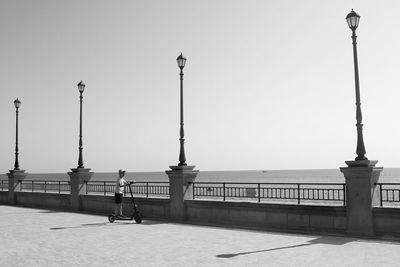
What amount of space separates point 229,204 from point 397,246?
6517 mm

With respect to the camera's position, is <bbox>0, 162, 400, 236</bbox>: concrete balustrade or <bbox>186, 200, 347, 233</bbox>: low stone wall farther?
<bbox>186, 200, 347, 233</bbox>: low stone wall

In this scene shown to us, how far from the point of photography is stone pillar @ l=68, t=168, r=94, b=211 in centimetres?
2373

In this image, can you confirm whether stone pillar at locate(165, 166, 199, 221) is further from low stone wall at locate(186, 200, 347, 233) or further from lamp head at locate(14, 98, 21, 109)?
lamp head at locate(14, 98, 21, 109)

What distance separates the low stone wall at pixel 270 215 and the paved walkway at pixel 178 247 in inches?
33.5

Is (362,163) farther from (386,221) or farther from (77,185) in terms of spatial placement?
(77,185)

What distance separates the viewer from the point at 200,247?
11.7 m

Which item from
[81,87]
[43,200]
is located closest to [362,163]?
[81,87]

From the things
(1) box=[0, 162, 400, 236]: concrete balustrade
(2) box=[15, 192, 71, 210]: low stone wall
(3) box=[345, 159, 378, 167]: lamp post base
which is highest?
(3) box=[345, 159, 378, 167]: lamp post base

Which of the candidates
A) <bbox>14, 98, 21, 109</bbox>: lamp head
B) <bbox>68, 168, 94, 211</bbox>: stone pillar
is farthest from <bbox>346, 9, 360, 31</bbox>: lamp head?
<bbox>14, 98, 21, 109</bbox>: lamp head

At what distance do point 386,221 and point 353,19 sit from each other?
249 inches

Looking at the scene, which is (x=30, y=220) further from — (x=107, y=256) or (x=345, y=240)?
(x=345, y=240)

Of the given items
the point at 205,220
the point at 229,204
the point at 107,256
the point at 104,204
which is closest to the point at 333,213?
the point at 229,204

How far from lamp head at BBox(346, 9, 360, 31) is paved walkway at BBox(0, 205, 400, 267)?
664 cm

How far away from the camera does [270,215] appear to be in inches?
605
